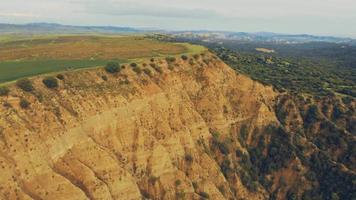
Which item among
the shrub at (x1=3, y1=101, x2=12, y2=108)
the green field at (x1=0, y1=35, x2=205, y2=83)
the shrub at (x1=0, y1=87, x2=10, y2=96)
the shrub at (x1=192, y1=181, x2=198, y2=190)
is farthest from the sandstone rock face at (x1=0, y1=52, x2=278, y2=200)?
the green field at (x1=0, y1=35, x2=205, y2=83)

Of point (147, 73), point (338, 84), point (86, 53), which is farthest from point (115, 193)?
point (338, 84)

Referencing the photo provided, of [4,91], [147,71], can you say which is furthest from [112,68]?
[4,91]

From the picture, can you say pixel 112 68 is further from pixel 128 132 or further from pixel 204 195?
pixel 204 195

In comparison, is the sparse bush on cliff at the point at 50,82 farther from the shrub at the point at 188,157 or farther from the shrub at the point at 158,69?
the shrub at the point at 188,157

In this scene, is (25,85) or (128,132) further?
(128,132)

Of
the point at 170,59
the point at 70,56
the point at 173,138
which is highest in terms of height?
the point at 170,59

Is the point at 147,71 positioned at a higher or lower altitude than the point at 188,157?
higher

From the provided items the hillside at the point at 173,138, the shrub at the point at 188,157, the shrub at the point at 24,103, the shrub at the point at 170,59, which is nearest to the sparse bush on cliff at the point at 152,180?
the hillside at the point at 173,138

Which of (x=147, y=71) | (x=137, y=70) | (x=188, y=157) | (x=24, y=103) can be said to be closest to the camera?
(x=24, y=103)

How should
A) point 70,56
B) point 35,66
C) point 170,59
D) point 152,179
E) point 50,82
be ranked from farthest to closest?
point 70,56, point 170,59, point 35,66, point 152,179, point 50,82
